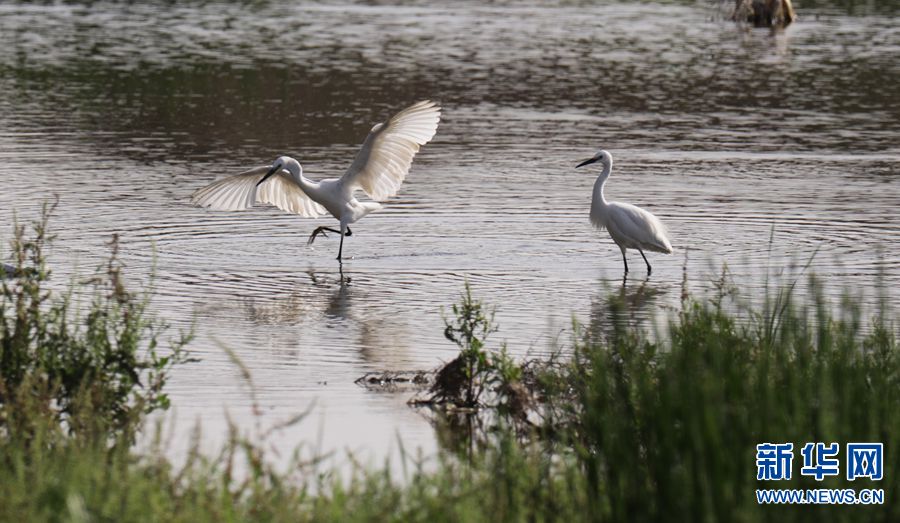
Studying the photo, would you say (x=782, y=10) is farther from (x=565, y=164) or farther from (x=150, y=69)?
(x=565, y=164)

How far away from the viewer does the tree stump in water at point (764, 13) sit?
126ft

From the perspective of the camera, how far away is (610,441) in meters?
6.16

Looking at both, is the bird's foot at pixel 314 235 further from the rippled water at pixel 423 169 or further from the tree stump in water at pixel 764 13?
the tree stump in water at pixel 764 13

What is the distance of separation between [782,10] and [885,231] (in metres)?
24.9

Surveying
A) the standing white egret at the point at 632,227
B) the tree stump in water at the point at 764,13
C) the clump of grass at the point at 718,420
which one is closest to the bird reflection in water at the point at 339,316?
the standing white egret at the point at 632,227

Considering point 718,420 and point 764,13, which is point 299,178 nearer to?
point 718,420

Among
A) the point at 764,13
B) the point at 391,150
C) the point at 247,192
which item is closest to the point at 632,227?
the point at 391,150

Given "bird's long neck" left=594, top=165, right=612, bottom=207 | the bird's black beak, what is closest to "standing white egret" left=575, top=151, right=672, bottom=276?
"bird's long neck" left=594, top=165, right=612, bottom=207

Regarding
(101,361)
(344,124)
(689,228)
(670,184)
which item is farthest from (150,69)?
(101,361)

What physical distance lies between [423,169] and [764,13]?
22602mm

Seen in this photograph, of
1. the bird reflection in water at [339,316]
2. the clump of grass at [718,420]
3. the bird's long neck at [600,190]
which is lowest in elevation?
the bird reflection in water at [339,316]

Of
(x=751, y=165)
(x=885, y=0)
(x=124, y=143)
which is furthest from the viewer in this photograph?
(x=885, y=0)

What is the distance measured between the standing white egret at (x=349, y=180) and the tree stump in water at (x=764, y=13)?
25875 mm

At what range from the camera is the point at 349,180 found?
14.2 metres
